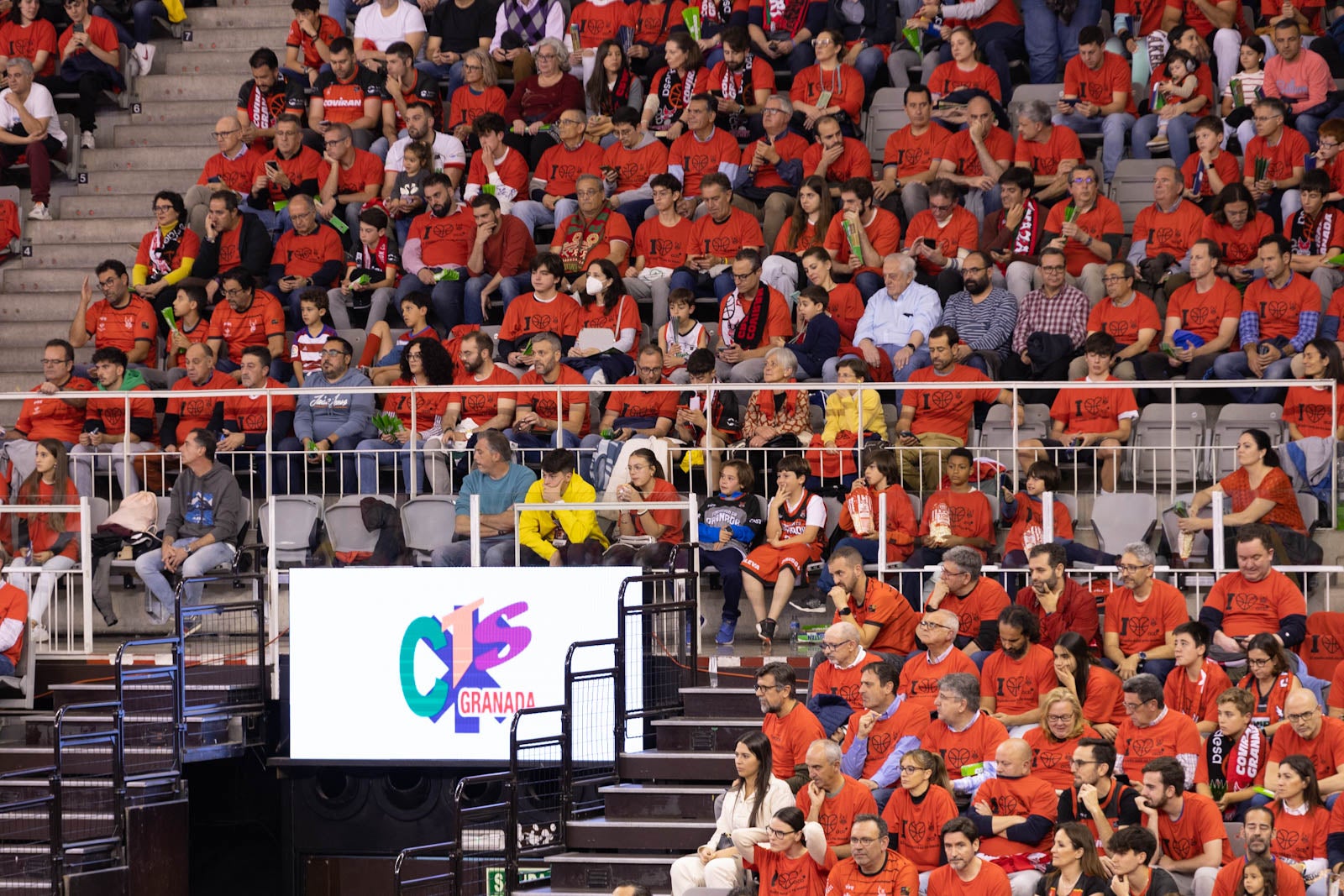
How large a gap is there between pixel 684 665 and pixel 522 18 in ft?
25.0

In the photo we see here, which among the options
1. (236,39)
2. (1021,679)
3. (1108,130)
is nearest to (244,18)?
(236,39)

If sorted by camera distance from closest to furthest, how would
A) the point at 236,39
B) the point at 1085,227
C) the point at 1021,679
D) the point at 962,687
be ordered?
1. the point at 962,687
2. the point at 1021,679
3. the point at 1085,227
4. the point at 236,39

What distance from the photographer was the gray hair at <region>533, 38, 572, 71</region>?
669 inches

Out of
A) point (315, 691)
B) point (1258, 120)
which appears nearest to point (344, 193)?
point (315, 691)

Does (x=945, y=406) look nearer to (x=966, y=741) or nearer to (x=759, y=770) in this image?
(x=966, y=741)

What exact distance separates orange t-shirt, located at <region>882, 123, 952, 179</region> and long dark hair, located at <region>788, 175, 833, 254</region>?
0.86 metres

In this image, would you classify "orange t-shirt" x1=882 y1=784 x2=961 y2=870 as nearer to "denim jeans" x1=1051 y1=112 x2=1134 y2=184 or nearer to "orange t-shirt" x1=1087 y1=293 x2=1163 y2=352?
"orange t-shirt" x1=1087 y1=293 x2=1163 y2=352

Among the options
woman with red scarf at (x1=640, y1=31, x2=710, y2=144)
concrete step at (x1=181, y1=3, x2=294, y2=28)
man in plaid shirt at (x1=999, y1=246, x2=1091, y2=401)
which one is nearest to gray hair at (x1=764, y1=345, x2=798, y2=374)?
man in plaid shirt at (x1=999, y1=246, x2=1091, y2=401)

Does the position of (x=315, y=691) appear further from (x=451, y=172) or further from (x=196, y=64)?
(x=196, y=64)

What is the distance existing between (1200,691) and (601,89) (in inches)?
328

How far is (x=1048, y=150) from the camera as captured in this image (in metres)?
15.8

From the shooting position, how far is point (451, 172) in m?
16.8

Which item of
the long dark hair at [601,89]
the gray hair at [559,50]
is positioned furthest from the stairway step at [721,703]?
the gray hair at [559,50]

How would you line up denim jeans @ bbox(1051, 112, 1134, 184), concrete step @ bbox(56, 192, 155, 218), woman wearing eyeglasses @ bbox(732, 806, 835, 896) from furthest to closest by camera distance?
concrete step @ bbox(56, 192, 155, 218) → denim jeans @ bbox(1051, 112, 1134, 184) → woman wearing eyeglasses @ bbox(732, 806, 835, 896)
